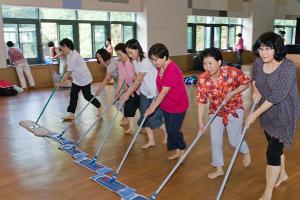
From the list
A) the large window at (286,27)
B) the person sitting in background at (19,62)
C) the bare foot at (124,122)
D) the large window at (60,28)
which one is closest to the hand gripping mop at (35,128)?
the bare foot at (124,122)

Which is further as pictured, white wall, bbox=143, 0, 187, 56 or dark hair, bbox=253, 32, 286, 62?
white wall, bbox=143, 0, 187, 56

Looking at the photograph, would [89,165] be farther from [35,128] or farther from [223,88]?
[35,128]

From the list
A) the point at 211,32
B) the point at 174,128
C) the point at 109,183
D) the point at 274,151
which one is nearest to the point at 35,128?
the point at 109,183

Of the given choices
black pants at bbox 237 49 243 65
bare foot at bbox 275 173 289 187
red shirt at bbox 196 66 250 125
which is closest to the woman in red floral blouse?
red shirt at bbox 196 66 250 125

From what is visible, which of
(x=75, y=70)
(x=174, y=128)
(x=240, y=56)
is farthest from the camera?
(x=240, y=56)

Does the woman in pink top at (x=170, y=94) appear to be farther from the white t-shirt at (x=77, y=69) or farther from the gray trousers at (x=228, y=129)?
the white t-shirt at (x=77, y=69)

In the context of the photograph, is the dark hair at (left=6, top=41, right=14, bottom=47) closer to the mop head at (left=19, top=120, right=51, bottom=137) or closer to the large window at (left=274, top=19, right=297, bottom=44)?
the mop head at (left=19, top=120, right=51, bottom=137)

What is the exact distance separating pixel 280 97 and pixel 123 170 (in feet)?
5.85

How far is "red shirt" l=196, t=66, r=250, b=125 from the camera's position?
2836 millimetres

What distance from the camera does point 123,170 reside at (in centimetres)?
340

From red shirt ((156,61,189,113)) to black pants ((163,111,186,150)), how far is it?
55 mm

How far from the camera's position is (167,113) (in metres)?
3.35

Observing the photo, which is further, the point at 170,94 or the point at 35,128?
the point at 35,128

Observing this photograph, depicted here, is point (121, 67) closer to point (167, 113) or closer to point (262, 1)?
point (167, 113)
